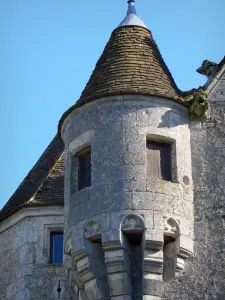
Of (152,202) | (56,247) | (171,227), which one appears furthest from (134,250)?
(56,247)

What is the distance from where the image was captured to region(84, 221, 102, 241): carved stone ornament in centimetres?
1811

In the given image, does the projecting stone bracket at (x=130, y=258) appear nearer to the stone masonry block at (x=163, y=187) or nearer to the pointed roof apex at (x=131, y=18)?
the stone masonry block at (x=163, y=187)

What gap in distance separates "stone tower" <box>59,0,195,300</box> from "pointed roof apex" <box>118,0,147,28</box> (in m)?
1.00

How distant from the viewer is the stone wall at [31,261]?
69.9 feet

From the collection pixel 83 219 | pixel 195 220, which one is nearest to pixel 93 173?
pixel 83 219

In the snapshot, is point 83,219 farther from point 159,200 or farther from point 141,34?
point 141,34

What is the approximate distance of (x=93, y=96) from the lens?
19.3m

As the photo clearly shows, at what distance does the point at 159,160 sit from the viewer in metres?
18.7

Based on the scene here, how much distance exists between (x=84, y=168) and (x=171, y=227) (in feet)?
7.29

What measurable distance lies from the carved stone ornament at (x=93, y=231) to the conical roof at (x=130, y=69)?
8.21 ft

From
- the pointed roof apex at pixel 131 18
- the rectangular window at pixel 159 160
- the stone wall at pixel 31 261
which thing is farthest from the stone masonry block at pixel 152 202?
the pointed roof apex at pixel 131 18

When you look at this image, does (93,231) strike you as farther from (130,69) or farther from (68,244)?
(130,69)

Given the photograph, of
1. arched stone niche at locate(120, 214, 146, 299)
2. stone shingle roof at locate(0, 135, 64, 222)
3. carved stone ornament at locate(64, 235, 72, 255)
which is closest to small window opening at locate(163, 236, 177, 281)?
arched stone niche at locate(120, 214, 146, 299)

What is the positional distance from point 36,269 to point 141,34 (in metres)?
5.32
